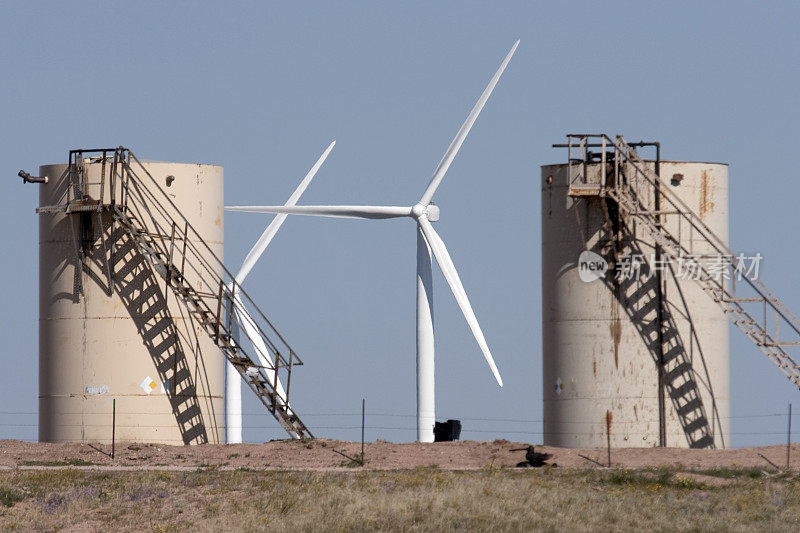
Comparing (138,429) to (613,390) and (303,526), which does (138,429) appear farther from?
(303,526)

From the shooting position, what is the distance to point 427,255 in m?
56.8

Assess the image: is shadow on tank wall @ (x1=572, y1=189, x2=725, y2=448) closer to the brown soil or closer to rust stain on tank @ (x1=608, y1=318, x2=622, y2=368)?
rust stain on tank @ (x1=608, y1=318, x2=622, y2=368)

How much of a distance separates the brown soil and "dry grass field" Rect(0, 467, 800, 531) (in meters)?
2.68

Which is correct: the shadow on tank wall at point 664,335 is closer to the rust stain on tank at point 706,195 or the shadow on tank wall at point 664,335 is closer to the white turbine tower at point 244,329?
the rust stain on tank at point 706,195

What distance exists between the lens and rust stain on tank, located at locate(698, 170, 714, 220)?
50.0 m

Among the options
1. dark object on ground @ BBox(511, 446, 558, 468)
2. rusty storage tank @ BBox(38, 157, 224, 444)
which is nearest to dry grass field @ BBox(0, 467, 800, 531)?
dark object on ground @ BBox(511, 446, 558, 468)

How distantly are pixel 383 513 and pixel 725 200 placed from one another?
20.7m

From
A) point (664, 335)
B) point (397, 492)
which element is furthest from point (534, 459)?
point (397, 492)

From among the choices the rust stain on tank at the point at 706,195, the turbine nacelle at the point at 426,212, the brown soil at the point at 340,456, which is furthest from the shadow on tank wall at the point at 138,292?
the rust stain on tank at the point at 706,195

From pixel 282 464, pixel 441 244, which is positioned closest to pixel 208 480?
pixel 282 464

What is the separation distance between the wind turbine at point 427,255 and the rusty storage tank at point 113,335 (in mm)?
5310

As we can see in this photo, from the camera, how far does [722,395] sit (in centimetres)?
4972

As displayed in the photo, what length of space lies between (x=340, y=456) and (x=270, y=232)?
58.8 feet

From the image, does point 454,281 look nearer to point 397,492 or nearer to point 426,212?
point 426,212
